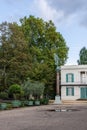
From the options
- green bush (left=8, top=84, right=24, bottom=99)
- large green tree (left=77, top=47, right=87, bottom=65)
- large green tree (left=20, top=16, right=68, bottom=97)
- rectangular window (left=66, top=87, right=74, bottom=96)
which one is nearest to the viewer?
green bush (left=8, top=84, right=24, bottom=99)

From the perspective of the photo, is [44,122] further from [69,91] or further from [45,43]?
[69,91]

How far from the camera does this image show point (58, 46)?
60500 mm

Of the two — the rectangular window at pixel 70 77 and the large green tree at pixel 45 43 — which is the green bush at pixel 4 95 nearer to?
the large green tree at pixel 45 43

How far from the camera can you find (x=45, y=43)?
2367 inches

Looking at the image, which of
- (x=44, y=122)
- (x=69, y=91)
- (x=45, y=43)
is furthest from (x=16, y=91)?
(x=44, y=122)

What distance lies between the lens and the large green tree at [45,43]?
191 feet

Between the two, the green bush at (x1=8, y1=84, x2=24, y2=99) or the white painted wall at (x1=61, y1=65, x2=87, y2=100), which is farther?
the white painted wall at (x1=61, y1=65, x2=87, y2=100)

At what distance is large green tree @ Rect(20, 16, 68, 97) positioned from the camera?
5828 cm

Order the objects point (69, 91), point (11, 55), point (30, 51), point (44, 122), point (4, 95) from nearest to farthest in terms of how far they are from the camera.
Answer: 1. point (44, 122)
2. point (4, 95)
3. point (11, 55)
4. point (30, 51)
5. point (69, 91)

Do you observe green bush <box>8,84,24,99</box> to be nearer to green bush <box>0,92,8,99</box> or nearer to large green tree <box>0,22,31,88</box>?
green bush <box>0,92,8,99</box>

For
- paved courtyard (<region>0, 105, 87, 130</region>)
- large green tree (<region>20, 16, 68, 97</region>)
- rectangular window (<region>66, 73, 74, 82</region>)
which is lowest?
paved courtyard (<region>0, 105, 87, 130</region>)

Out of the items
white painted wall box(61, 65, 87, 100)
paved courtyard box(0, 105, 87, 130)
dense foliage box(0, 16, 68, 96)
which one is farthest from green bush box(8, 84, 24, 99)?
paved courtyard box(0, 105, 87, 130)

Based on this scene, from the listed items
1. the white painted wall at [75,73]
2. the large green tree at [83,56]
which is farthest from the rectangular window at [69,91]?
the large green tree at [83,56]

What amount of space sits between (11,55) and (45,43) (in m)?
12.7
